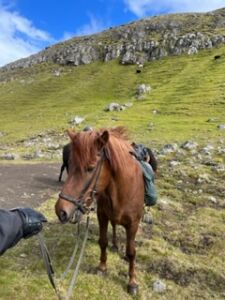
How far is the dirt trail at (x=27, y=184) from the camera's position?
13.2 m

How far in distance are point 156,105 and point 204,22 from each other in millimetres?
81699

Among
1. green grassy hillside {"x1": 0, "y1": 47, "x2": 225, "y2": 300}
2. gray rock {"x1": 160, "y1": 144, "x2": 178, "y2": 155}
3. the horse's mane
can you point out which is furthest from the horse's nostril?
gray rock {"x1": 160, "y1": 144, "x2": 178, "y2": 155}

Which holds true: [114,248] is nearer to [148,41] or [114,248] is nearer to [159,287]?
[159,287]

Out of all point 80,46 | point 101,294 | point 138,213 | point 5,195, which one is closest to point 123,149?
Answer: point 138,213

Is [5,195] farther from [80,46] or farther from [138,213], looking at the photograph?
[80,46]

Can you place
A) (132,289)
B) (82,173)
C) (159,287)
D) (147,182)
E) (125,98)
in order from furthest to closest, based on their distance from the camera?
(125,98)
(147,182)
(159,287)
(132,289)
(82,173)

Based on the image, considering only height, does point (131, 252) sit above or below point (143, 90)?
below

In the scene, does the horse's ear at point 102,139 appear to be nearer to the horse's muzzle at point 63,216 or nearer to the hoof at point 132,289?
the horse's muzzle at point 63,216

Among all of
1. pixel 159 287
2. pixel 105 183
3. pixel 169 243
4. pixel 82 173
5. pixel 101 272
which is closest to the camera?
pixel 82 173

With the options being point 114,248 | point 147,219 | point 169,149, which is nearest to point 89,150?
point 114,248

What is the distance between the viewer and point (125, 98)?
69.5 meters

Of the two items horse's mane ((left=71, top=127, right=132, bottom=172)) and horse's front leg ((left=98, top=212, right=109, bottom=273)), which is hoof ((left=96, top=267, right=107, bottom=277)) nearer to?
horse's front leg ((left=98, top=212, right=109, bottom=273))

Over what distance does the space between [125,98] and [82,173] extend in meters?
64.7

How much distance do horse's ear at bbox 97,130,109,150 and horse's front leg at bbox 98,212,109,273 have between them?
1.78 m
